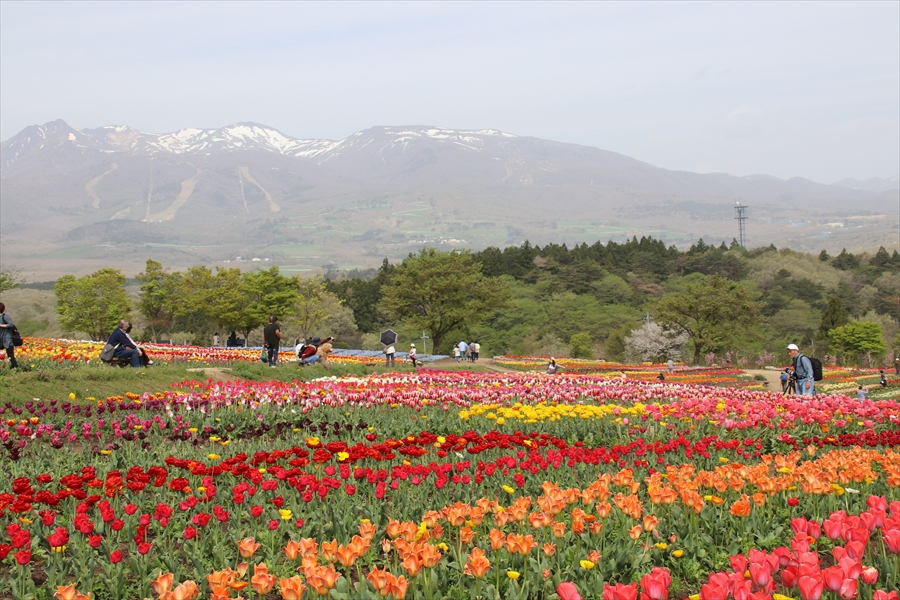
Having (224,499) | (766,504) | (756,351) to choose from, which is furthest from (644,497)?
Answer: (756,351)

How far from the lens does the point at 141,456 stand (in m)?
8.23

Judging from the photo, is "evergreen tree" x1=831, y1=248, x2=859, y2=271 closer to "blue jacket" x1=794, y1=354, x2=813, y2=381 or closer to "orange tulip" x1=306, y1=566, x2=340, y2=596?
"blue jacket" x1=794, y1=354, x2=813, y2=381

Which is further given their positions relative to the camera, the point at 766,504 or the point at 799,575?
the point at 766,504

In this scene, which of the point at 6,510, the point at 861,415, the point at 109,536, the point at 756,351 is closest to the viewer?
the point at 109,536

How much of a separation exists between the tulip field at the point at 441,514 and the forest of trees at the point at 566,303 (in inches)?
1751

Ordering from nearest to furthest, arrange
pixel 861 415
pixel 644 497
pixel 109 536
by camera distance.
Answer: pixel 109 536 → pixel 644 497 → pixel 861 415

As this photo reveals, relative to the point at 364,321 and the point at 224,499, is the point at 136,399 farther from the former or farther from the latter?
the point at 364,321

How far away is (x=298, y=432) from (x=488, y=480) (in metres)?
3.69

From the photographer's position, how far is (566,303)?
275 ft

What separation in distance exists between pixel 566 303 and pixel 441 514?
79408 mm

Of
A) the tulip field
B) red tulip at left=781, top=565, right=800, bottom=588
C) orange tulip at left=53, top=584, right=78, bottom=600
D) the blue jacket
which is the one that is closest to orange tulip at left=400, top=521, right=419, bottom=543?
the tulip field

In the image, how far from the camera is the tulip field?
4465 millimetres

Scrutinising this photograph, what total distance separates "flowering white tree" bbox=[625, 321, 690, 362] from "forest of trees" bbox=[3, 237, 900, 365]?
12cm

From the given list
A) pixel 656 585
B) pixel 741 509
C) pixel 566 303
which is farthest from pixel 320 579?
pixel 566 303
